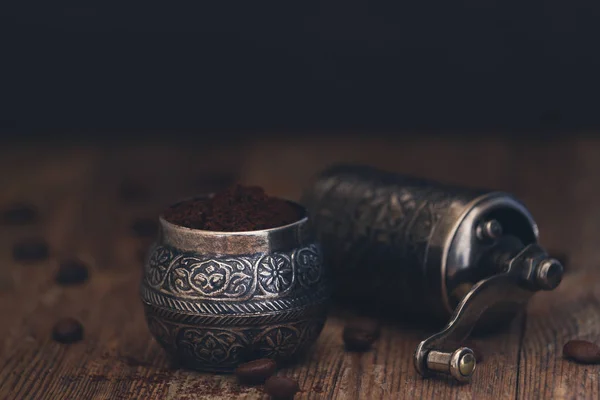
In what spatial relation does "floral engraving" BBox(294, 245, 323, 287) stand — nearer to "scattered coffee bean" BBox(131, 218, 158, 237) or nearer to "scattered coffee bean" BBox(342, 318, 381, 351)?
"scattered coffee bean" BBox(342, 318, 381, 351)

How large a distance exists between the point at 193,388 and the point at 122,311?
1.69 ft

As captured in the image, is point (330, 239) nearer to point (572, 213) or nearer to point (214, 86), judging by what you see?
point (572, 213)

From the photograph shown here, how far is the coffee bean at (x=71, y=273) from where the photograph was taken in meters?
2.54

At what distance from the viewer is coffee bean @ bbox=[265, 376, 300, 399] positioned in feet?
6.08

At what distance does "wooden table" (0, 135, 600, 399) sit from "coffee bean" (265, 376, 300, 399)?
4 centimetres

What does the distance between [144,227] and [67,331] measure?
0.73m

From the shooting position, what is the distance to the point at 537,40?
3988 mm

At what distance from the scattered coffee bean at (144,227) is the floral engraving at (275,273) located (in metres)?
1.03

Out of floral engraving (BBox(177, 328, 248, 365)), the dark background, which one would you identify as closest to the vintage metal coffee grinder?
floral engraving (BBox(177, 328, 248, 365))

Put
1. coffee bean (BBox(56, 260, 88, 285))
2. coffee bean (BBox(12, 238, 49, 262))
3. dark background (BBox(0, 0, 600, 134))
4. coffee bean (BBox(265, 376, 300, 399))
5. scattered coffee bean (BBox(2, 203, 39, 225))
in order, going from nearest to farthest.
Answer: coffee bean (BBox(265, 376, 300, 399)), coffee bean (BBox(56, 260, 88, 285)), coffee bean (BBox(12, 238, 49, 262)), scattered coffee bean (BBox(2, 203, 39, 225)), dark background (BBox(0, 0, 600, 134))

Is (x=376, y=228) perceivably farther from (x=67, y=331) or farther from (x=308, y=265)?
(x=67, y=331)

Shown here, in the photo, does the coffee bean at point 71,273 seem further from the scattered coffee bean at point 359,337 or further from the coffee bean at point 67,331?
the scattered coffee bean at point 359,337

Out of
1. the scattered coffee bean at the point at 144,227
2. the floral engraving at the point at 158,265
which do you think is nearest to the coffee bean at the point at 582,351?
the floral engraving at the point at 158,265

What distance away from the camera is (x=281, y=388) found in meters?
1.86
